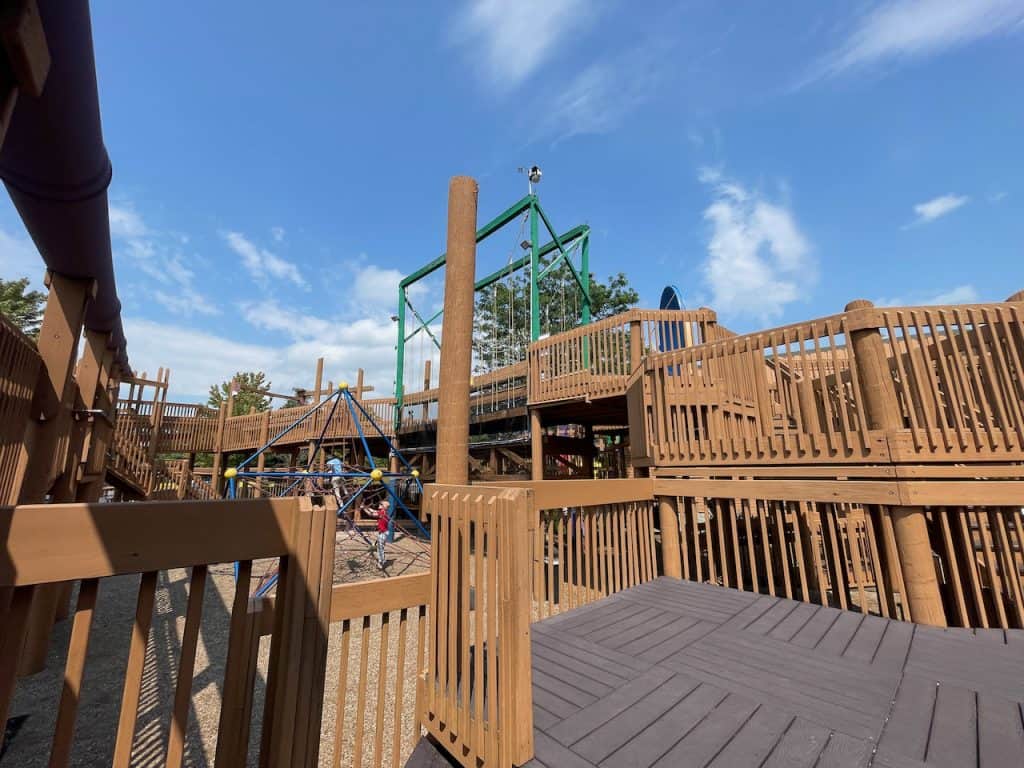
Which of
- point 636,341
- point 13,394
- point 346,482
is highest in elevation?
point 636,341

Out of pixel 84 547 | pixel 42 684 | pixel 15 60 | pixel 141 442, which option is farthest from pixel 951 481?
pixel 141 442

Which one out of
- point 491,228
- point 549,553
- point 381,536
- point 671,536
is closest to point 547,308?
point 491,228

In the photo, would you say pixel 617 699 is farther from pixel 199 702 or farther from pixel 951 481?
pixel 199 702

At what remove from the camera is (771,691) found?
2480mm

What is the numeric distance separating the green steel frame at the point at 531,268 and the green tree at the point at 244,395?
606 inches

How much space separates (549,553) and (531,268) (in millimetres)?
10537

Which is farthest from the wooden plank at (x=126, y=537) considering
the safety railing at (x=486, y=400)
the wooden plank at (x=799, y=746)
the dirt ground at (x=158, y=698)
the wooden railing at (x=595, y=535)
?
the safety railing at (x=486, y=400)

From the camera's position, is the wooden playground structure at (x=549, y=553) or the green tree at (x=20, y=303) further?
the green tree at (x=20, y=303)

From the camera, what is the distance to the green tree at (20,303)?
75.9ft

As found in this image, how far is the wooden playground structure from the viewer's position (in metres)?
1.34

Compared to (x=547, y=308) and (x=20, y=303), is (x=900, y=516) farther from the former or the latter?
(x=20, y=303)

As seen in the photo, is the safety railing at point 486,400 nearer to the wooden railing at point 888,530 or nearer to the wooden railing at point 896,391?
the wooden railing at point 888,530

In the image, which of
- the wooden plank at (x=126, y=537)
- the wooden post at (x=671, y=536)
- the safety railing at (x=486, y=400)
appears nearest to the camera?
the wooden plank at (x=126, y=537)

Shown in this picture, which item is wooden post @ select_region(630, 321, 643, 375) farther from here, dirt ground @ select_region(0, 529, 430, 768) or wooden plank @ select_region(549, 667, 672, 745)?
dirt ground @ select_region(0, 529, 430, 768)
